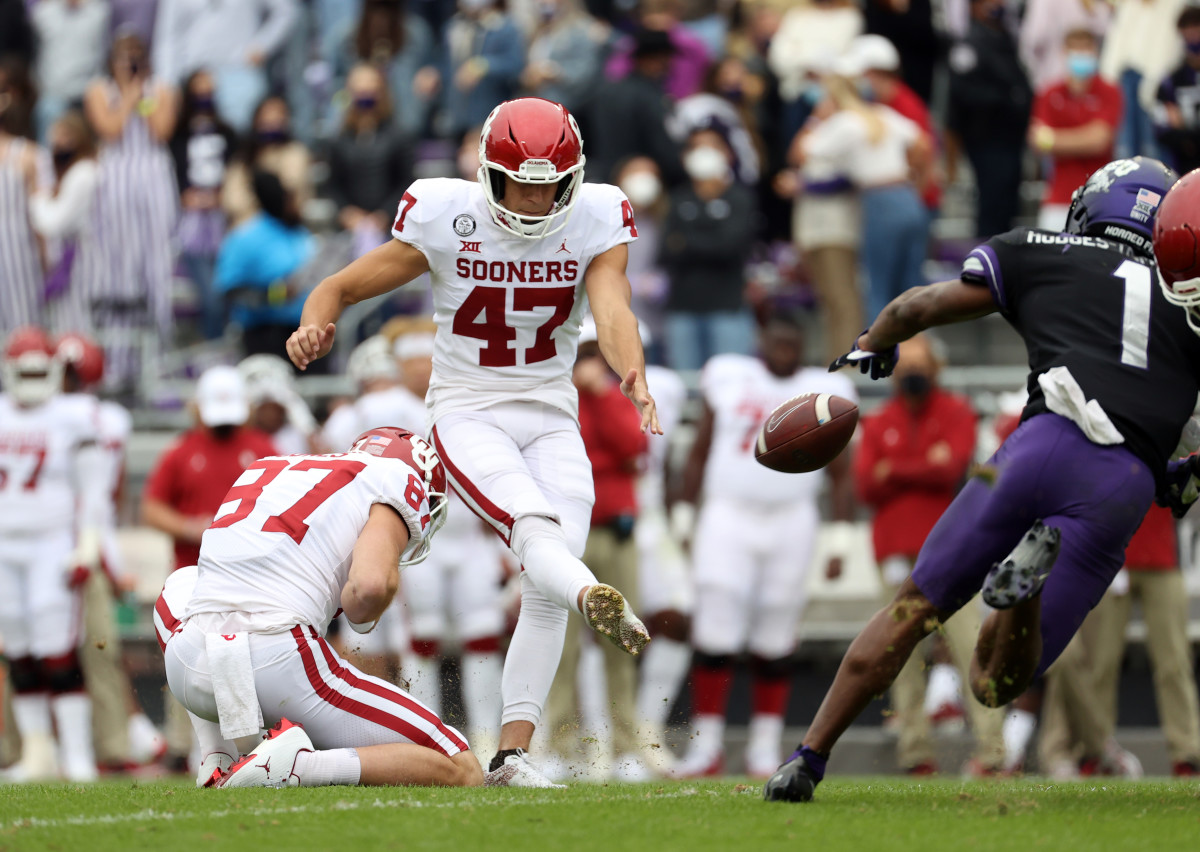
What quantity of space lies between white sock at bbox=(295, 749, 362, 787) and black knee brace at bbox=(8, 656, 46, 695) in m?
4.55

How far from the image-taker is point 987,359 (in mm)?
11500

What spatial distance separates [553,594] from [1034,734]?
19.0ft

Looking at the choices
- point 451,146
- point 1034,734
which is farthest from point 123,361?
point 1034,734

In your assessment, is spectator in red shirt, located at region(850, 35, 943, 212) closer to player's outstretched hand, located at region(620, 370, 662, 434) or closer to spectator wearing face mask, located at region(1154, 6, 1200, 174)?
spectator wearing face mask, located at region(1154, 6, 1200, 174)

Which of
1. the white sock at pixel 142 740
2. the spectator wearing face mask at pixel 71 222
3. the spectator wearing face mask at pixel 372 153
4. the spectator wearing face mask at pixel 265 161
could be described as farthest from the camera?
the spectator wearing face mask at pixel 372 153

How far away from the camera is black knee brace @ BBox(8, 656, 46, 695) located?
360 inches

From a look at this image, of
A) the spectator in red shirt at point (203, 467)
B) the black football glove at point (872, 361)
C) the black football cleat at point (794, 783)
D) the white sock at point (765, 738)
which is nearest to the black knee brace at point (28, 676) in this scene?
the spectator in red shirt at point (203, 467)

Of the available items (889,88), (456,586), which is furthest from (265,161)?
(889,88)

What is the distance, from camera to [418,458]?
533 centimetres

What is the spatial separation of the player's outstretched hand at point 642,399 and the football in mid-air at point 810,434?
1.26 feet

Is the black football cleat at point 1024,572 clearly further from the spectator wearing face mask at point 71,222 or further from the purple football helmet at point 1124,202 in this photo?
the spectator wearing face mask at point 71,222

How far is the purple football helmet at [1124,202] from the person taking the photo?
4.89 m

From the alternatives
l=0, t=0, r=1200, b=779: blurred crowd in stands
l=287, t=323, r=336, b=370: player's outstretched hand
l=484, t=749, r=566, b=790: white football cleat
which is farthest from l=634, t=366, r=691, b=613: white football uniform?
l=287, t=323, r=336, b=370: player's outstretched hand

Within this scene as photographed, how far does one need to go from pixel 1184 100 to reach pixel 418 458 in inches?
251
